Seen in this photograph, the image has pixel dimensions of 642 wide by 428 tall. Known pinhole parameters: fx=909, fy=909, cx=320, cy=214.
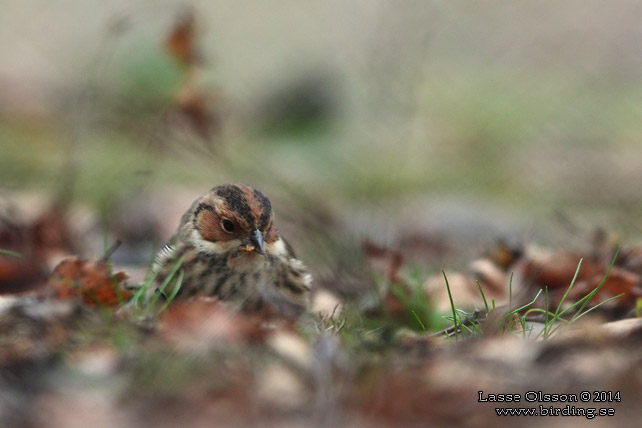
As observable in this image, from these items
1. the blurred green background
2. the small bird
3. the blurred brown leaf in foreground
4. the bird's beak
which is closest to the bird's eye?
the small bird

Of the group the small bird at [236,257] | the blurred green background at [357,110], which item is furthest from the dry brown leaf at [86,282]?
the blurred green background at [357,110]

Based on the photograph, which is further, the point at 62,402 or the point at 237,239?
the point at 237,239

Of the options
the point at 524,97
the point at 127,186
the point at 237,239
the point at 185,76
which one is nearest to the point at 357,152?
the point at 524,97

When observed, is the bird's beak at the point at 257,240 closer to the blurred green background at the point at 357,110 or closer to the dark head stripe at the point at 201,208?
the dark head stripe at the point at 201,208

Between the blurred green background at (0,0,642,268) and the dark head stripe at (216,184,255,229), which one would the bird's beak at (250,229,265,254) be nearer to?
the dark head stripe at (216,184,255,229)

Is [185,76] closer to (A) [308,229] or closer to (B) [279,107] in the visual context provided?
(A) [308,229]

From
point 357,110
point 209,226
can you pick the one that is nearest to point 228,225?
point 209,226

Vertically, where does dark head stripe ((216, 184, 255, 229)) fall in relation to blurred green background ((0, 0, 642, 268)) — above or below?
below

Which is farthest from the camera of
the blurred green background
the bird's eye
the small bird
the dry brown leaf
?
the blurred green background
